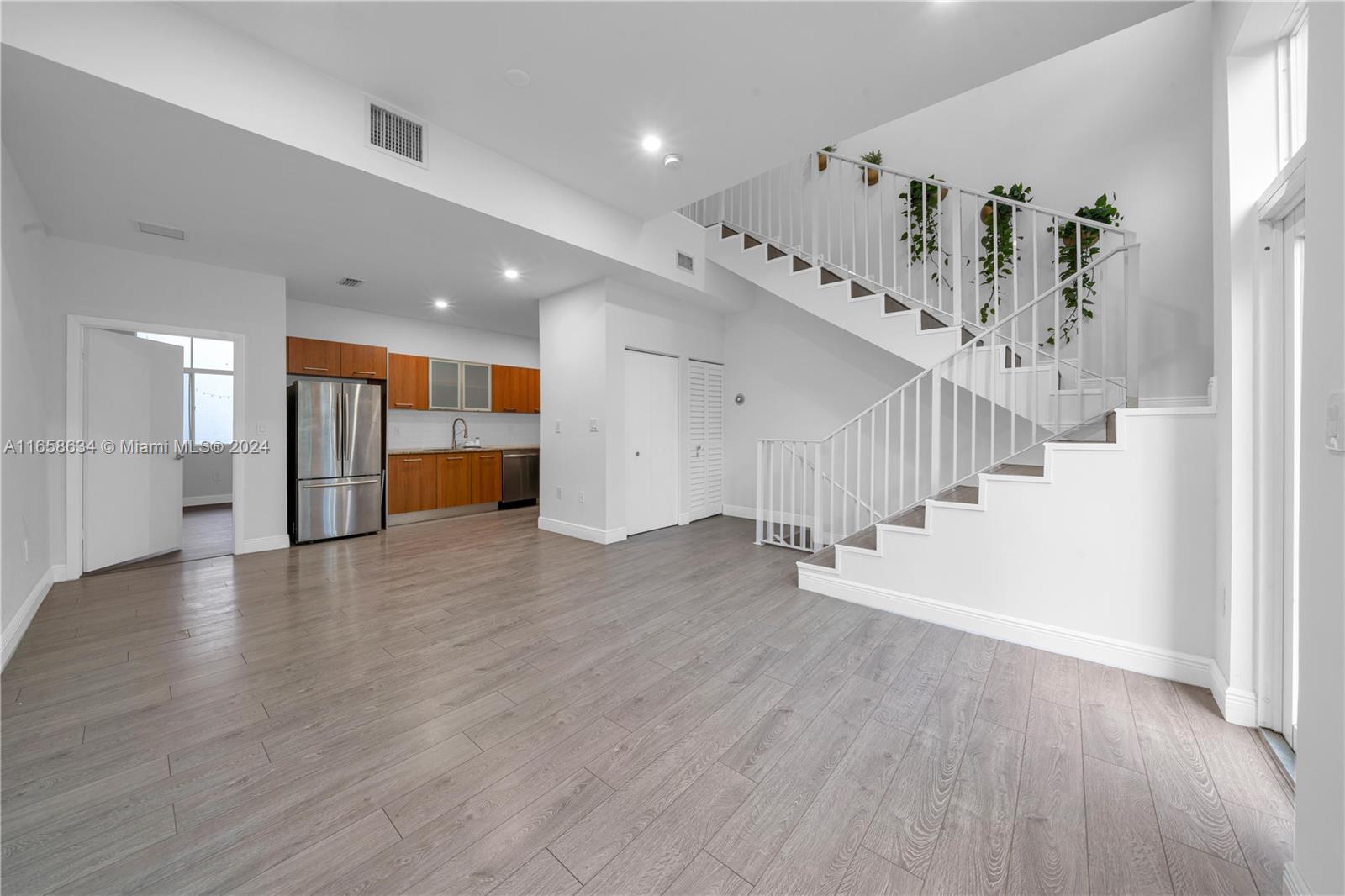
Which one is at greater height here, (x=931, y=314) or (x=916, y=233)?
(x=916, y=233)

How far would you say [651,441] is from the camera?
536 centimetres

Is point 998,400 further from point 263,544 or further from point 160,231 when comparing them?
point 263,544

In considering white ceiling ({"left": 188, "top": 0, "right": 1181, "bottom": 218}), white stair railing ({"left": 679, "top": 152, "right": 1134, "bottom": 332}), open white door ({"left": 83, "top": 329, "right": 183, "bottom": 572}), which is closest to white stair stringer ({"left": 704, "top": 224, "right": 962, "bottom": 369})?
white stair railing ({"left": 679, "top": 152, "right": 1134, "bottom": 332})

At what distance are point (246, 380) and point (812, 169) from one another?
601 cm

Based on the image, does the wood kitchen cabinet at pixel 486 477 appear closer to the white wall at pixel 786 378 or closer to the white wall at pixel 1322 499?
the white wall at pixel 786 378

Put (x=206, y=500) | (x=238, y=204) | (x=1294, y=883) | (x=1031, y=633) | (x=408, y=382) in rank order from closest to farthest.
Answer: (x=1294, y=883), (x=1031, y=633), (x=238, y=204), (x=408, y=382), (x=206, y=500)

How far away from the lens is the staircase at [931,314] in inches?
125

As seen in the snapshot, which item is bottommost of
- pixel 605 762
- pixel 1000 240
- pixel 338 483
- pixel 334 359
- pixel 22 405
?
pixel 605 762

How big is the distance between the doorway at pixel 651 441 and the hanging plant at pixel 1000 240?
122 inches

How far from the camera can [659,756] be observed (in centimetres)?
169

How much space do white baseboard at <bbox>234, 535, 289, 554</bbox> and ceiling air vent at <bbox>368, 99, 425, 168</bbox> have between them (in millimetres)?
3786

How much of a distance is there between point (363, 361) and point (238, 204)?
8.91 feet

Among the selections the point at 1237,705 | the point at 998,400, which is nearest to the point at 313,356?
the point at 998,400

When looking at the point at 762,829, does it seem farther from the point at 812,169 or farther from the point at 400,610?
the point at 812,169
